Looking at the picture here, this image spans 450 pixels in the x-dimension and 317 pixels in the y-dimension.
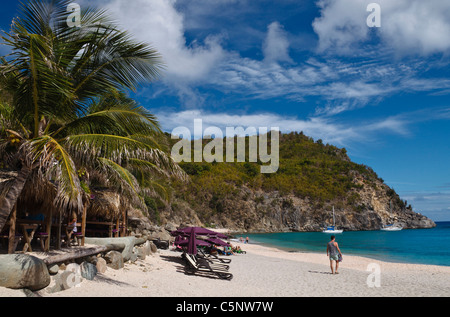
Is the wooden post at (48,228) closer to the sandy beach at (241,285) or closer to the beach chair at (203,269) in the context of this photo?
Result: the sandy beach at (241,285)

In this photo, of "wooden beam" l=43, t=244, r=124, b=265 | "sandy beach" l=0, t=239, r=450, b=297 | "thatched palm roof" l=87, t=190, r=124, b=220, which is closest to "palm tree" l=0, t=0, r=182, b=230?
"wooden beam" l=43, t=244, r=124, b=265

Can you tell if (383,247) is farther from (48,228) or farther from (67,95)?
(67,95)

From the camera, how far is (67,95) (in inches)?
234

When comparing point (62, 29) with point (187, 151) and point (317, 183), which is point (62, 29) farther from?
point (317, 183)

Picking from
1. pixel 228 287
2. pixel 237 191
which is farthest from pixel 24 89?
pixel 237 191

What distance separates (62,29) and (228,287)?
24.8 ft

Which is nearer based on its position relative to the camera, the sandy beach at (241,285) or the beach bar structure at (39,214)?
the beach bar structure at (39,214)

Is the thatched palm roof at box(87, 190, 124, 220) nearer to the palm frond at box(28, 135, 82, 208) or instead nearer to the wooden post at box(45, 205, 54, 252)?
the wooden post at box(45, 205, 54, 252)

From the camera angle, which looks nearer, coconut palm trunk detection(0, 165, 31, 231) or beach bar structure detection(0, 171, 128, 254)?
coconut palm trunk detection(0, 165, 31, 231)

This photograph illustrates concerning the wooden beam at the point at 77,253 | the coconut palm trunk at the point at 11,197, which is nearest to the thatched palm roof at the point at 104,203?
the wooden beam at the point at 77,253

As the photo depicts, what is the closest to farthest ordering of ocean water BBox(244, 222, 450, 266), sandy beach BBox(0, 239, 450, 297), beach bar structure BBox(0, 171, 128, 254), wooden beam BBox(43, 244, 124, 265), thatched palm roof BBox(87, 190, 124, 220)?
wooden beam BBox(43, 244, 124, 265) → beach bar structure BBox(0, 171, 128, 254) → sandy beach BBox(0, 239, 450, 297) → thatched palm roof BBox(87, 190, 124, 220) → ocean water BBox(244, 222, 450, 266)

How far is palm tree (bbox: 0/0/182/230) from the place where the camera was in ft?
18.2

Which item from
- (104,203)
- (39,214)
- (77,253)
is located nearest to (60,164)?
(77,253)

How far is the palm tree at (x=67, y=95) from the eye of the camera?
555 centimetres
